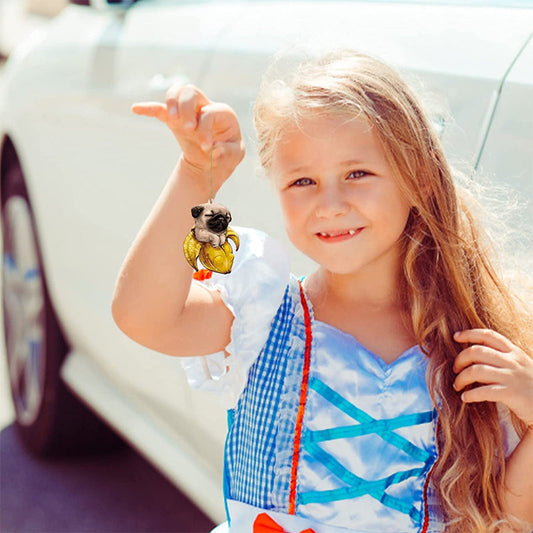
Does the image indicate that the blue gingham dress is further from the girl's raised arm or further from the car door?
the car door

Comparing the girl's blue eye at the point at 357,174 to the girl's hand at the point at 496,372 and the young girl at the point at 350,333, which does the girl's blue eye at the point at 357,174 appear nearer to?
the young girl at the point at 350,333

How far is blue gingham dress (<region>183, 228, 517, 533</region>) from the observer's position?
1.44 meters

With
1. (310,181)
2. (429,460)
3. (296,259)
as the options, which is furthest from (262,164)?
(429,460)

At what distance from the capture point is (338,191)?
140cm

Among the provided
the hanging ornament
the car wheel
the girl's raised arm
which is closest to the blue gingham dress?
the girl's raised arm

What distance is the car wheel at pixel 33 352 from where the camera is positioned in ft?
10.8

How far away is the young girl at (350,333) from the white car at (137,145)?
0.58 ft

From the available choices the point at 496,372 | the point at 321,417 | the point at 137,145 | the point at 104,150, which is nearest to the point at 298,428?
the point at 321,417

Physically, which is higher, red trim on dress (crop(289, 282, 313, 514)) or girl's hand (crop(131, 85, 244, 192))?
girl's hand (crop(131, 85, 244, 192))

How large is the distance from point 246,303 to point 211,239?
0.41 meters

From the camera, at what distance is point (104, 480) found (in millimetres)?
3402

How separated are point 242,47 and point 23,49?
1468 mm

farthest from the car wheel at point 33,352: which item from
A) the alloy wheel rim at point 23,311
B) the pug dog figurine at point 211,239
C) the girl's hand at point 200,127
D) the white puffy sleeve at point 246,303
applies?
the pug dog figurine at point 211,239

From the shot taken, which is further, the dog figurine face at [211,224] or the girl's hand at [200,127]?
the girl's hand at [200,127]
